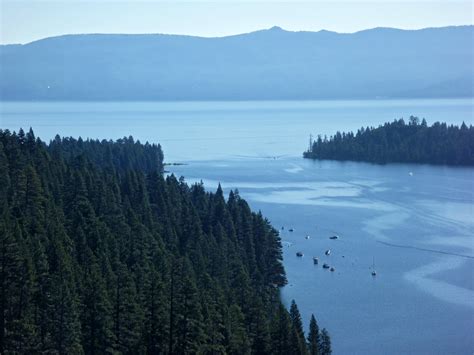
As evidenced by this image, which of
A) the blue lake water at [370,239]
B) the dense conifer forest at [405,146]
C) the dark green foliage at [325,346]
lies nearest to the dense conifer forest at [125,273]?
the dark green foliage at [325,346]

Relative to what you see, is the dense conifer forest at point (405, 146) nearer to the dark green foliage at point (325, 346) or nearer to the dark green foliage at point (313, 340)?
the dark green foliage at point (325, 346)

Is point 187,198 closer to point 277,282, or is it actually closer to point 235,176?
point 277,282

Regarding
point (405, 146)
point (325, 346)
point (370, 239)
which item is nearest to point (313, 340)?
point (325, 346)

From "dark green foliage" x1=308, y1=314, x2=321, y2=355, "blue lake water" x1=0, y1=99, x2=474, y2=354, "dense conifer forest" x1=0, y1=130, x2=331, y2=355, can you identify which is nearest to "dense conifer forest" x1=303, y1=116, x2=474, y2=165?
"blue lake water" x1=0, y1=99, x2=474, y2=354

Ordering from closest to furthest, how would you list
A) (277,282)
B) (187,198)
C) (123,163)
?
(277,282) < (187,198) < (123,163)

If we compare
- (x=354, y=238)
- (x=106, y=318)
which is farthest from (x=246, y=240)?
(x=106, y=318)

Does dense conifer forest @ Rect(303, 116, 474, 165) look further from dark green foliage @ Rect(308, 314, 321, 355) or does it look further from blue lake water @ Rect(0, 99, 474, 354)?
dark green foliage @ Rect(308, 314, 321, 355)
